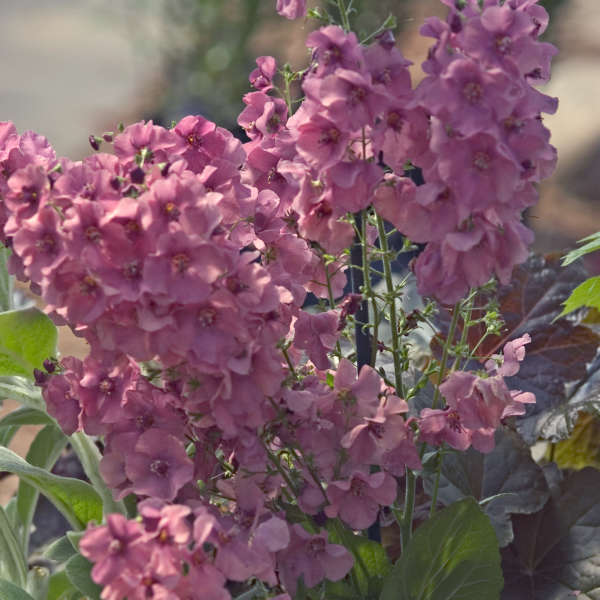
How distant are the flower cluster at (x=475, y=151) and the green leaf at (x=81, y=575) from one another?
0.33m

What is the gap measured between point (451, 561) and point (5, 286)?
526 millimetres

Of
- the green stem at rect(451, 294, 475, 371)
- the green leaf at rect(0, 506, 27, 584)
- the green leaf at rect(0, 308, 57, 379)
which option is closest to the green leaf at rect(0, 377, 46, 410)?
the green leaf at rect(0, 308, 57, 379)

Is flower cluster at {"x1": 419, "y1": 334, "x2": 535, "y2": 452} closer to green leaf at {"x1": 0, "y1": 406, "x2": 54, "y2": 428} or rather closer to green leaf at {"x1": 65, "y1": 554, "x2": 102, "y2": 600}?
green leaf at {"x1": 65, "y1": 554, "x2": 102, "y2": 600}

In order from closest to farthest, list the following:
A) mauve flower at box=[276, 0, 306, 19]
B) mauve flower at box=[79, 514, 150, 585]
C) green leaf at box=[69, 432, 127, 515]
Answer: mauve flower at box=[79, 514, 150, 585]
mauve flower at box=[276, 0, 306, 19]
green leaf at box=[69, 432, 127, 515]

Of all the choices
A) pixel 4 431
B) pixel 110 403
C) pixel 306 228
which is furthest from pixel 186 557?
pixel 4 431

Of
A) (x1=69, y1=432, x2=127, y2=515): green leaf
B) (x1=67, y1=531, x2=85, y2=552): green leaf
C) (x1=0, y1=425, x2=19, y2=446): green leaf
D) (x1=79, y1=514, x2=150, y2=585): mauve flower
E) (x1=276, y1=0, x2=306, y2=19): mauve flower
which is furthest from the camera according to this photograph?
(x1=0, y1=425, x2=19, y2=446): green leaf

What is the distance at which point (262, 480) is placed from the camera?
739 millimetres

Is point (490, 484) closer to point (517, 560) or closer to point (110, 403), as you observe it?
point (517, 560)

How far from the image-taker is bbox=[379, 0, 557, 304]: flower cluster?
0.61 m

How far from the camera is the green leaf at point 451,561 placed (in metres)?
0.75

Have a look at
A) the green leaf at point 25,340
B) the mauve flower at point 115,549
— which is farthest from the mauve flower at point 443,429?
the green leaf at point 25,340

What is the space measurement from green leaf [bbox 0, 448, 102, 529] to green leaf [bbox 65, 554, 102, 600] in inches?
6.3

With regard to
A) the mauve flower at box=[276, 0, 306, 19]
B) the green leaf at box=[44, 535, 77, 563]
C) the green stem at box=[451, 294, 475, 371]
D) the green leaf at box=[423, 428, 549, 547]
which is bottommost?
the green leaf at box=[44, 535, 77, 563]

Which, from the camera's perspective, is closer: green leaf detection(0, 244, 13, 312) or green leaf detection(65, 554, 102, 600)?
green leaf detection(65, 554, 102, 600)
